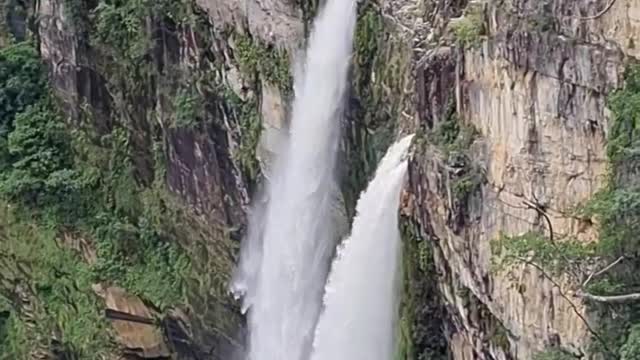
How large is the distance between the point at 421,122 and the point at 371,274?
1822 millimetres

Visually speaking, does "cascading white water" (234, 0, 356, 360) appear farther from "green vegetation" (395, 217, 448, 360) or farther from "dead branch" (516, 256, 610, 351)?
"dead branch" (516, 256, 610, 351)

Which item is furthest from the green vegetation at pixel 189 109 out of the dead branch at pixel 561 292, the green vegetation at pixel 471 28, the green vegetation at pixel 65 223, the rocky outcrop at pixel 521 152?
the dead branch at pixel 561 292

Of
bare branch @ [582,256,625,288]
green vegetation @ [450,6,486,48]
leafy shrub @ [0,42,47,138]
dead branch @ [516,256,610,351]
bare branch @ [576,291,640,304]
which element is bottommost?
leafy shrub @ [0,42,47,138]

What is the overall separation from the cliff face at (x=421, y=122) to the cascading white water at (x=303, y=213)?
0.33m

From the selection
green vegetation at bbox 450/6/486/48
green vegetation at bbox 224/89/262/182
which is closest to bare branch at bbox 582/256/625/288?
green vegetation at bbox 450/6/486/48

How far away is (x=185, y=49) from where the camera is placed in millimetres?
18406

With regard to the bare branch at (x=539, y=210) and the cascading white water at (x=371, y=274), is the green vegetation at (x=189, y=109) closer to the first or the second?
the cascading white water at (x=371, y=274)

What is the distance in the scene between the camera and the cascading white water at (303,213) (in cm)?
1498

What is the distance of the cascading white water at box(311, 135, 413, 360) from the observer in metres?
13.1

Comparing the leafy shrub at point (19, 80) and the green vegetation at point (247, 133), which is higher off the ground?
the green vegetation at point (247, 133)

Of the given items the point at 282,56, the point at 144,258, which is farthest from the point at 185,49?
the point at 144,258

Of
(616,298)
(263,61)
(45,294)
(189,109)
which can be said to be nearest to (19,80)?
(45,294)

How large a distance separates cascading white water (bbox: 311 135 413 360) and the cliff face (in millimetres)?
222

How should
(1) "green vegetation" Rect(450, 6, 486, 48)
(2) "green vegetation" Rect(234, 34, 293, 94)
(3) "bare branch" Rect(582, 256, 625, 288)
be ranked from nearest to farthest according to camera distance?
(3) "bare branch" Rect(582, 256, 625, 288) → (1) "green vegetation" Rect(450, 6, 486, 48) → (2) "green vegetation" Rect(234, 34, 293, 94)
